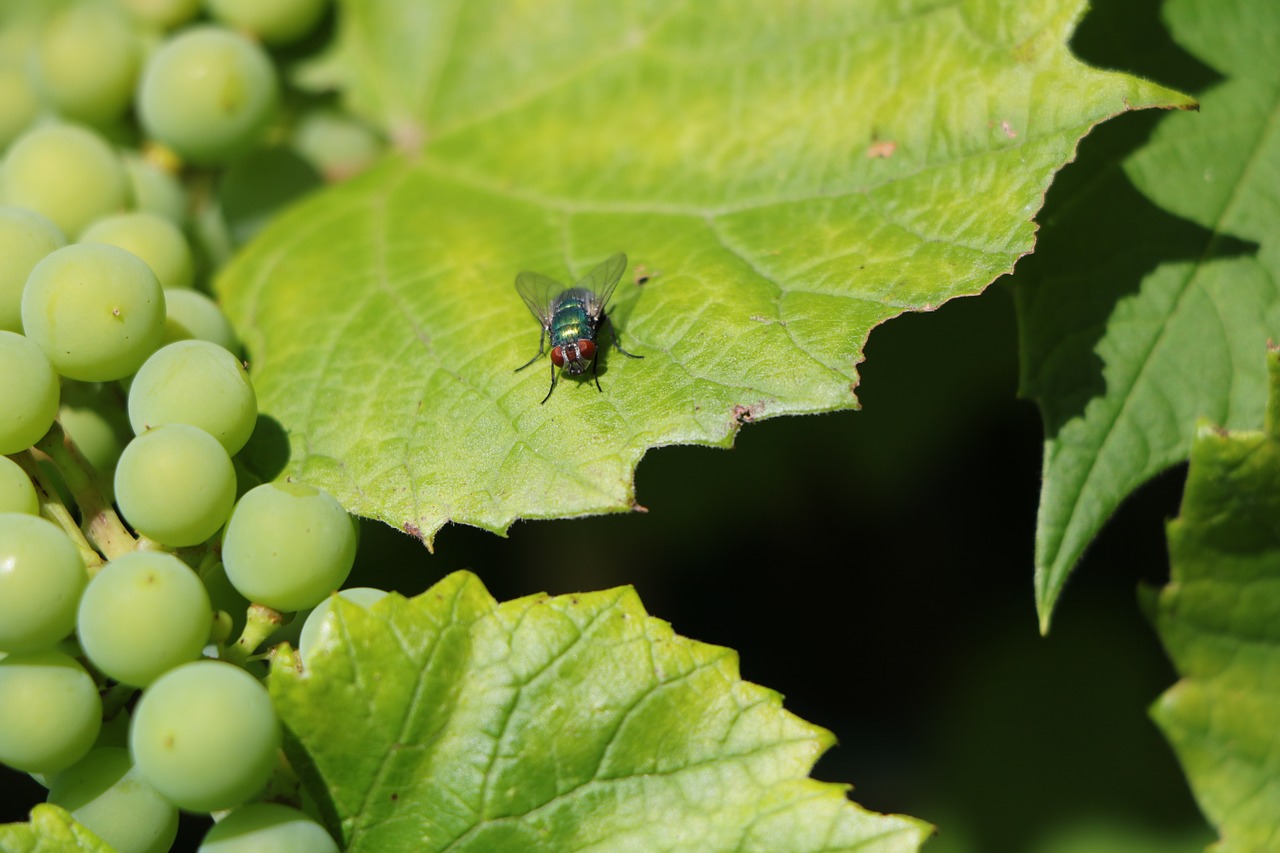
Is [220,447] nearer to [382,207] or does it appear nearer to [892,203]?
[382,207]

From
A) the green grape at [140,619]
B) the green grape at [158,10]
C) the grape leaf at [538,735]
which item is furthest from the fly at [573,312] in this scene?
the green grape at [158,10]

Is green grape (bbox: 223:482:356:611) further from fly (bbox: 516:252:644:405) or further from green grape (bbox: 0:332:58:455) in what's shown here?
fly (bbox: 516:252:644:405)

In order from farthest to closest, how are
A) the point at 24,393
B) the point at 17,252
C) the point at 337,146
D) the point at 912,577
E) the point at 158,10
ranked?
the point at 912,577
the point at 337,146
the point at 158,10
the point at 17,252
the point at 24,393

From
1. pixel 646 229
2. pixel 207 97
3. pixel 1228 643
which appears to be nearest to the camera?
pixel 1228 643

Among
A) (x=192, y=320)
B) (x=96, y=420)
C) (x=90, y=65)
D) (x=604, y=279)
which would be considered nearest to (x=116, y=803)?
(x=96, y=420)

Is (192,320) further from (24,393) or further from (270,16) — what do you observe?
(270,16)

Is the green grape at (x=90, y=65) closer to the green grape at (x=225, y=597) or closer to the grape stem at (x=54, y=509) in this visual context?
the grape stem at (x=54, y=509)

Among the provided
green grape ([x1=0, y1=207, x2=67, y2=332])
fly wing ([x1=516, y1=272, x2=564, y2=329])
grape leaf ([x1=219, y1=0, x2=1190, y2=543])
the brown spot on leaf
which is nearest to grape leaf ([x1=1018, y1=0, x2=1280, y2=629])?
grape leaf ([x1=219, y1=0, x2=1190, y2=543])
